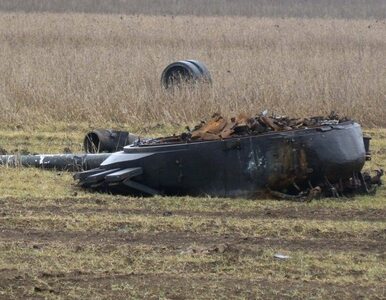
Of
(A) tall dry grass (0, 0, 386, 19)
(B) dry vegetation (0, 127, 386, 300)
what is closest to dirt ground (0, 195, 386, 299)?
(B) dry vegetation (0, 127, 386, 300)

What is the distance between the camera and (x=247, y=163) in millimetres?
9016

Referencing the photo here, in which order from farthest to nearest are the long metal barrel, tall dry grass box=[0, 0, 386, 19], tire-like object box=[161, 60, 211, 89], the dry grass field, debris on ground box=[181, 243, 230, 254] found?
tall dry grass box=[0, 0, 386, 19] → tire-like object box=[161, 60, 211, 89] → the long metal barrel → debris on ground box=[181, 243, 230, 254] → the dry grass field

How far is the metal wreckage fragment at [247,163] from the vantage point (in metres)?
8.98

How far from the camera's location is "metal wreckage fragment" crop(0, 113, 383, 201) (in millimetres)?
8984

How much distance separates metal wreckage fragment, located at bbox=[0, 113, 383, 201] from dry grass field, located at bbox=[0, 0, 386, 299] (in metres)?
0.20

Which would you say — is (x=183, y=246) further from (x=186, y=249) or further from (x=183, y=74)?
(x=183, y=74)

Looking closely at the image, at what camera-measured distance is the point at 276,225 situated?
787cm

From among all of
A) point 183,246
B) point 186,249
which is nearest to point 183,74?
point 183,246

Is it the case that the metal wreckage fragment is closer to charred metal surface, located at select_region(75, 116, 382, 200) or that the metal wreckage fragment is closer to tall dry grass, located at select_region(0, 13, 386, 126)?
charred metal surface, located at select_region(75, 116, 382, 200)

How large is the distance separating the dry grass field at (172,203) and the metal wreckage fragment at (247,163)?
20cm

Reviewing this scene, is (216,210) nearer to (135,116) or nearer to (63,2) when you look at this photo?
(135,116)

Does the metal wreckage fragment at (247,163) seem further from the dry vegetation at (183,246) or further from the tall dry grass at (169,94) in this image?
the tall dry grass at (169,94)

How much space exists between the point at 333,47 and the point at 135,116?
12056 millimetres

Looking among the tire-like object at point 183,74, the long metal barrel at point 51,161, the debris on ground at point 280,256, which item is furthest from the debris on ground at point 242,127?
the tire-like object at point 183,74
